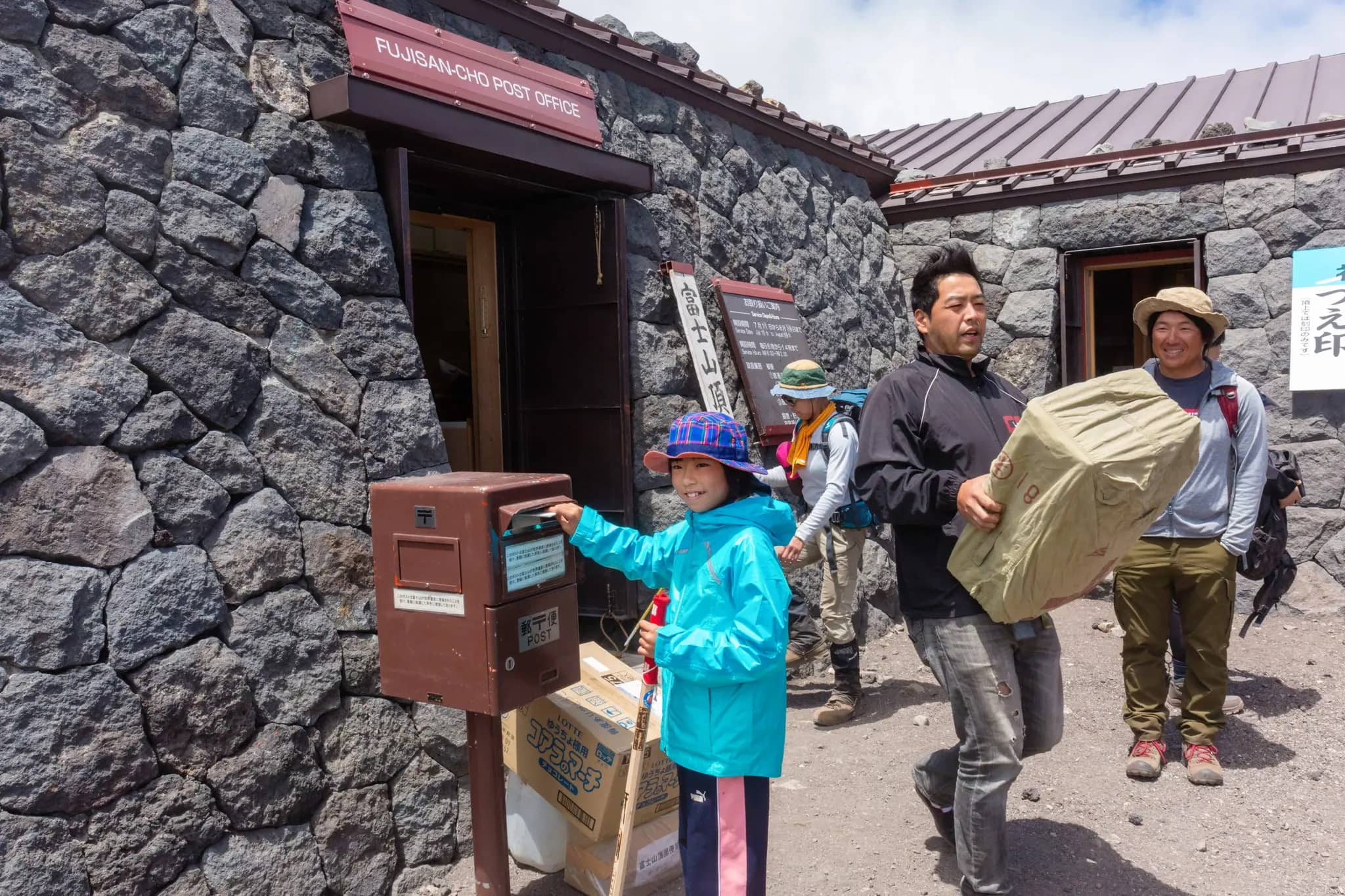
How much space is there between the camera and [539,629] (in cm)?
285

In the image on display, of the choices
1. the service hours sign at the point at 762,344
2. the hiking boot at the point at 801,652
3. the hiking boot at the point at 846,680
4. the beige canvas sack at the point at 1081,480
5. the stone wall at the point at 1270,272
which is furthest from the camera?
the stone wall at the point at 1270,272

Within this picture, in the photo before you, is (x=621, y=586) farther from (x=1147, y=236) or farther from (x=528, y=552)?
(x=1147, y=236)

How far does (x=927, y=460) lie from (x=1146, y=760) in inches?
81.7

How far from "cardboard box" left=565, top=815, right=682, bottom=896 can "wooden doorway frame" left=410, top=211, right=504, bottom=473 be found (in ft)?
8.04

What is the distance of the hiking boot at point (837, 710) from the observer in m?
4.91

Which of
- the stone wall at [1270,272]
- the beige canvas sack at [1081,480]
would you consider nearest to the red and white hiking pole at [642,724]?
the beige canvas sack at [1081,480]

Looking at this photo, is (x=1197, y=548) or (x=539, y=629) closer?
(x=539, y=629)

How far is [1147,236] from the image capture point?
7078 mm

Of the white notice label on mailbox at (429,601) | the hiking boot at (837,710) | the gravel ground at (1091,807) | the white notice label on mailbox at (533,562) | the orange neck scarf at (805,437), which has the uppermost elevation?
the orange neck scarf at (805,437)

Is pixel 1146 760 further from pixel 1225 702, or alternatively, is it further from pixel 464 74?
pixel 464 74

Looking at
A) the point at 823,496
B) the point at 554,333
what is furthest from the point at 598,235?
the point at 823,496

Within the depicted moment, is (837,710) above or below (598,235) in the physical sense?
below

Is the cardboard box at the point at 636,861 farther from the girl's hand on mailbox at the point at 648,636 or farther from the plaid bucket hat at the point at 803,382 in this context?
the plaid bucket hat at the point at 803,382

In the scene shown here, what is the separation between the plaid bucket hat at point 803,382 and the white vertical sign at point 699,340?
0.45 metres
